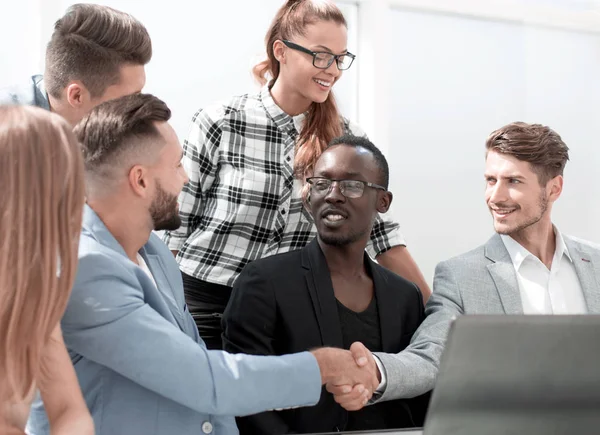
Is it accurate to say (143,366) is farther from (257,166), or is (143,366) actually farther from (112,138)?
(257,166)

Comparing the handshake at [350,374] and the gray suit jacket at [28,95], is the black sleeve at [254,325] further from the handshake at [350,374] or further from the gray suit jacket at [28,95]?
the gray suit jacket at [28,95]

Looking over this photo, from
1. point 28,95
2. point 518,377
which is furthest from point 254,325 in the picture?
point 518,377

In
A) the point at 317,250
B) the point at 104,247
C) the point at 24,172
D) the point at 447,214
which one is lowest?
the point at 447,214

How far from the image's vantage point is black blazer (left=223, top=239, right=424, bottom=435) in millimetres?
2027

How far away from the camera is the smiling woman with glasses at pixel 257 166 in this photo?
7.96ft

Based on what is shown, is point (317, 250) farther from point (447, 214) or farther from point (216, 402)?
point (447, 214)

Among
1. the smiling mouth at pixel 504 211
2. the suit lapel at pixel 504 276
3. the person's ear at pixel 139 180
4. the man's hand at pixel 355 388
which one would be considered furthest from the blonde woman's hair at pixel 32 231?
the smiling mouth at pixel 504 211

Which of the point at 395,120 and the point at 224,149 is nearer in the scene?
the point at 224,149

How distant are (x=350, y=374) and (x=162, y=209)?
537mm

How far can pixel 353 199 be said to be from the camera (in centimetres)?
221

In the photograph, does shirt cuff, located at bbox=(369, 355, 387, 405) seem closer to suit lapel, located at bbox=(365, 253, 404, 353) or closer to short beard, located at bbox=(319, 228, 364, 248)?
suit lapel, located at bbox=(365, 253, 404, 353)

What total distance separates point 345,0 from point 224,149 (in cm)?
166

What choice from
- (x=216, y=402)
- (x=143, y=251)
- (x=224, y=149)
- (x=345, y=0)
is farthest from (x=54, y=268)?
(x=345, y=0)

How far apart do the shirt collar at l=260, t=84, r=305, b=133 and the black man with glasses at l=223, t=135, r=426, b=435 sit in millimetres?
239
